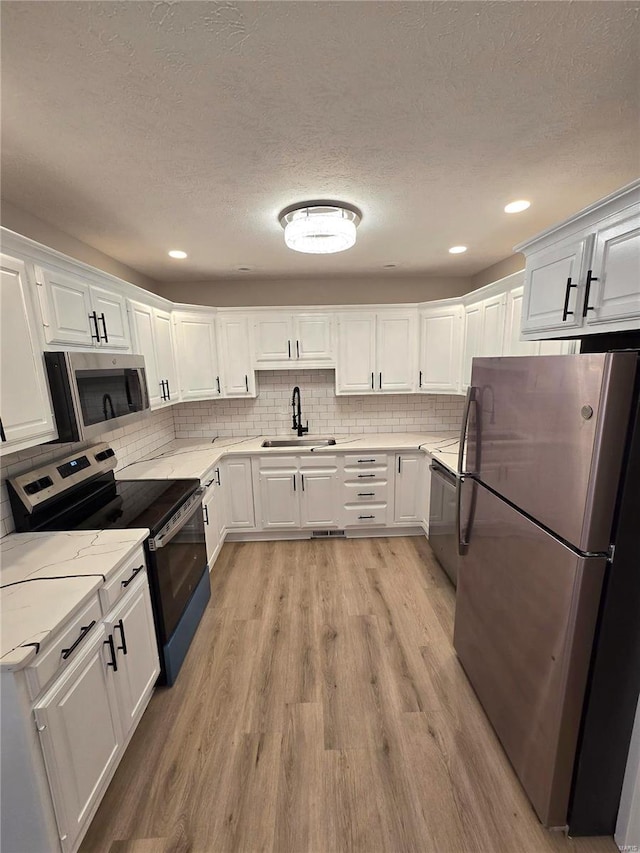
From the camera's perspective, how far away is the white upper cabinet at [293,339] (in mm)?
3496

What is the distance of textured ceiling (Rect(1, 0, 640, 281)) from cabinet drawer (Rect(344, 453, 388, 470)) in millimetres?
1985

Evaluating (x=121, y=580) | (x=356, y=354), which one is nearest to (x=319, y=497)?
(x=356, y=354)

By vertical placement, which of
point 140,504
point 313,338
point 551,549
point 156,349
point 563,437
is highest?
point 313,338

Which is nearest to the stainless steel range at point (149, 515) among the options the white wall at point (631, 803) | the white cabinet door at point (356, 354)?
the white cabinet door at point (356, 354)

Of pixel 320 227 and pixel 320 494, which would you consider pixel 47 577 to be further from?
pixel 320 494

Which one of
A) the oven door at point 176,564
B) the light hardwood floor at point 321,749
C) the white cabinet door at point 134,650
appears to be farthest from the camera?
the oven door at point 176,564

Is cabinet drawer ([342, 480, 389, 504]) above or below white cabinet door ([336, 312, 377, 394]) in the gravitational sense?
below

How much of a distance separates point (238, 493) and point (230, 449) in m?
0.43

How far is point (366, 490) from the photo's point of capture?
11.3ft

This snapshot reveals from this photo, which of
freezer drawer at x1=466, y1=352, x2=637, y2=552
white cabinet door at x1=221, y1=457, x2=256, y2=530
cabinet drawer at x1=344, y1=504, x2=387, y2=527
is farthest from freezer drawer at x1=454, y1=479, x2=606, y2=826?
white cabinet door at x1=221, y1=457, x2=256, y2=530

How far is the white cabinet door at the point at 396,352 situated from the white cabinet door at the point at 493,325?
794mm

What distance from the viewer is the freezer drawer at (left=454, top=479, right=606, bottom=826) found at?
116 cm

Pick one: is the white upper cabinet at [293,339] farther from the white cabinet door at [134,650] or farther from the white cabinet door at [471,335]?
the white cabinet door at [134,650]

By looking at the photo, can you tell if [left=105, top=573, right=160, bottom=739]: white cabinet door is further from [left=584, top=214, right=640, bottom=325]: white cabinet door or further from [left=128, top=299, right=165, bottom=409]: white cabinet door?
[left=584, top=214, right=640, bottom=325]: white cabinet door
